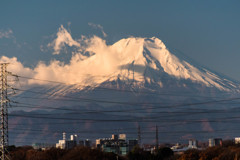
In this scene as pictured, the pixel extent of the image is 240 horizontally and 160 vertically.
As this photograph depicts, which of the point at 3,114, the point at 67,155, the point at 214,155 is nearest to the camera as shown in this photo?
the point at 3,114

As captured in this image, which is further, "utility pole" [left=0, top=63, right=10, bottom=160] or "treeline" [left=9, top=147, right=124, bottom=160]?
"treeline" [left=9, top=147, right=124, bottom=160]

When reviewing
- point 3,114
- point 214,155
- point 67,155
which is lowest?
point 214,155

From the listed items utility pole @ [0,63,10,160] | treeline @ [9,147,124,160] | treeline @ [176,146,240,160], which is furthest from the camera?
treeline @ [9,147,124,160]

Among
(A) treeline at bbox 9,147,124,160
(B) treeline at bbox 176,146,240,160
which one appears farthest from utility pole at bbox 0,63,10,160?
(B) treeline at bbox 176,146,240,160

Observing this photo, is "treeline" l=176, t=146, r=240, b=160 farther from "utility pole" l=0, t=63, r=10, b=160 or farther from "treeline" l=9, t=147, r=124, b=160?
"utility pole" l=0, t=63, r=10, b=160

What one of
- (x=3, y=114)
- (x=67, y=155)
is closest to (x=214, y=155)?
(x=67, y=155)

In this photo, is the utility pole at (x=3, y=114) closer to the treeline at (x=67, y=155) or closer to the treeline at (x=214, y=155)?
the treeline at (x=67, y=155)

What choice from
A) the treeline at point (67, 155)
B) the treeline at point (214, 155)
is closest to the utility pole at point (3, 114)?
the treeline at point (67, 155)

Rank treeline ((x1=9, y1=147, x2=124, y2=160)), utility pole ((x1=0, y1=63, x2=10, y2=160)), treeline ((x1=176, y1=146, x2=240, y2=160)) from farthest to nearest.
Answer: treeline ((x1=9, y1=147, x2=124, y2=160)) → treeline ((x1=176, y1=146, x2=240, y2=160)) → utility pole ((x1=0, y1=63, x2=10, y2=160))

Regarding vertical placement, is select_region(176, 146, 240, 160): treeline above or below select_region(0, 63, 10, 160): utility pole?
below

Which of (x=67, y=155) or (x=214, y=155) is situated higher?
(x=67, y=155)

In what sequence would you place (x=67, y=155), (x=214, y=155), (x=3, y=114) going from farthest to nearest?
1. (x=67, y=155)
2. (x=214, y=155)
3. (x=3, y=114)

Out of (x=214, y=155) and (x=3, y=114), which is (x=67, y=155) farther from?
(x=3, y=114)

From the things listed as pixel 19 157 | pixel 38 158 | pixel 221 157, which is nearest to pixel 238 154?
pixel 221 157
